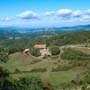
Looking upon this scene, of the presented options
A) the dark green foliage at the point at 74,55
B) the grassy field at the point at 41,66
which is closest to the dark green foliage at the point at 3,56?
the grassy field at the point at 41,66

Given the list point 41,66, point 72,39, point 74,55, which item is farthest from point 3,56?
point 72,39

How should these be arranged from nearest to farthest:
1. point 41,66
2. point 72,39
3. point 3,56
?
point 3,56 < point 41,66 < point 72,39

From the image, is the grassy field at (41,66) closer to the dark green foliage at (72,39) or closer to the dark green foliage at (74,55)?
the dark green foliage at (74,55)

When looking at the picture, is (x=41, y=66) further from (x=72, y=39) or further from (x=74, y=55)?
(x=72, y=39)

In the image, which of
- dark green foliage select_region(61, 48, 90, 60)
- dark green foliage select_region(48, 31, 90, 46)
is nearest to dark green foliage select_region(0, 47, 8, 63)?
dark green foliage select_region(61, 48, 90, 60)

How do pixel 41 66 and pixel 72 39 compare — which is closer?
pixel 41 66

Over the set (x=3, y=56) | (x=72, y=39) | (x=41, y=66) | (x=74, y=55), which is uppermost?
(x=3, y=56)

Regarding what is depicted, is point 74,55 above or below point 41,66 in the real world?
above

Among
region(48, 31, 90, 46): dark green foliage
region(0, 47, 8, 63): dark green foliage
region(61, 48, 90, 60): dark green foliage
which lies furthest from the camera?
region(48, 31, 90, 46): dark green foliage

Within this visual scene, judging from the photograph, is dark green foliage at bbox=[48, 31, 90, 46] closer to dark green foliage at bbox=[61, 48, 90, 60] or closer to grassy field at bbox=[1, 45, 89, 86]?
dark green foliage at bbox=[61, 48, 90, 60]
